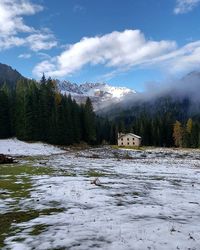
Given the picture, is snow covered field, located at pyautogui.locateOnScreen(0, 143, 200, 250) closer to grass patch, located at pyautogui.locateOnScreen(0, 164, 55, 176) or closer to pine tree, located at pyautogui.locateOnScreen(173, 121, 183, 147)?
grass patch, located at pyautogui.locateOnScreen(0, 164, 55, 176)

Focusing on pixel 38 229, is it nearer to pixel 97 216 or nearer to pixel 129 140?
pixel 97 216

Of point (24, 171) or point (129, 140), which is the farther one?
point (129, 140)

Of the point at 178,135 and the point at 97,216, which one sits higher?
the point at 178,135

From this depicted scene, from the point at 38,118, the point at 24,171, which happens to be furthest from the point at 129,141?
the point at 24,171

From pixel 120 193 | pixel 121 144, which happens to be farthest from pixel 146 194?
pixel 121 144

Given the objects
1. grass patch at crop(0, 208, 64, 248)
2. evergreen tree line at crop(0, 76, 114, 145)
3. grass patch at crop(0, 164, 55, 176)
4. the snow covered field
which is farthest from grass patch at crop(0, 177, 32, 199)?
evergreen tree line at crop(0, 76, 114, 145)

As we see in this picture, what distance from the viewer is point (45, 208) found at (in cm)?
1652

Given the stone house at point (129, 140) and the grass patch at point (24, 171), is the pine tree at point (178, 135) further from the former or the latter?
the grass patch at point (24, 171)

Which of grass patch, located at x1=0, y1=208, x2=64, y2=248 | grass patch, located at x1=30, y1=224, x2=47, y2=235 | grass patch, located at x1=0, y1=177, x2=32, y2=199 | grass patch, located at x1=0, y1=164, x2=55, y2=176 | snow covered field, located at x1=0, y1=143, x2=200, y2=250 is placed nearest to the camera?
snow covered field, located at x1=0, y1=143, x2=200, y2=250

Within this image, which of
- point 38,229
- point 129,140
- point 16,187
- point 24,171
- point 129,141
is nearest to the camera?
point 38,229

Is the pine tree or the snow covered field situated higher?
the pine tree

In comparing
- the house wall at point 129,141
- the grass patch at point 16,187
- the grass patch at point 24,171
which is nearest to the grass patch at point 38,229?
the grass patch at point 16,187

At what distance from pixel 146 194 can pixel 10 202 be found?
8504 mm

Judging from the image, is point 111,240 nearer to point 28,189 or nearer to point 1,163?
point 28,189
